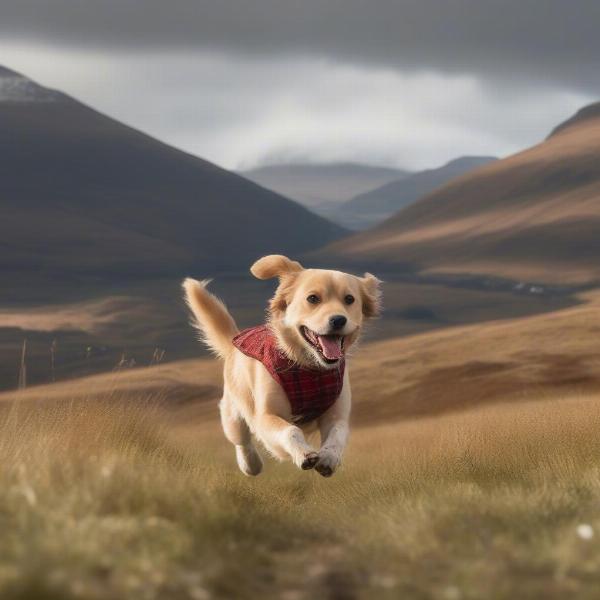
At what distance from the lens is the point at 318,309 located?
683 cm

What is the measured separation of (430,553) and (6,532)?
1.76m

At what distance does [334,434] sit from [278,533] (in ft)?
6.21

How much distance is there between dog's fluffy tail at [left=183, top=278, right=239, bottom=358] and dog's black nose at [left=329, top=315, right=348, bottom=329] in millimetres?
2396

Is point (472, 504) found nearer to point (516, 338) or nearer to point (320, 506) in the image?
point (320, 506)

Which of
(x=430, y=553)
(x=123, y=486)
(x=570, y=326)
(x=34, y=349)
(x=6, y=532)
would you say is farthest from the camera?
(x=34, y=349)

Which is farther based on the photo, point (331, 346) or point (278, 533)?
point (331, 346)

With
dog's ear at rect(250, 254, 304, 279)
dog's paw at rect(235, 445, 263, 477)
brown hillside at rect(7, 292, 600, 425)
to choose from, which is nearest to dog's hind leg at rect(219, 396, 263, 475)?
→ dog's paw at rect(235, 445, 263, 477)

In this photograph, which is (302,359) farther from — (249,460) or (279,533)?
(279,533)

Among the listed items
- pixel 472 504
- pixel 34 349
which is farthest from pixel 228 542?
pixel 34 349

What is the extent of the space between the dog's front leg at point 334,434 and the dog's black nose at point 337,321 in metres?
0.75

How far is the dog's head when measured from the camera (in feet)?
22.2

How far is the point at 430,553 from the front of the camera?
436 cm

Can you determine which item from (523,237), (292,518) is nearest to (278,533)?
(292,518)

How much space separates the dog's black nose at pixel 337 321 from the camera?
21.8 ft
